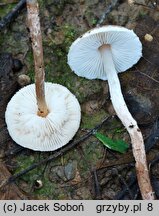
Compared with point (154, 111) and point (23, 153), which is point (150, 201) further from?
point (23, 153)

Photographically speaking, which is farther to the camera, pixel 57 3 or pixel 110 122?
pixel 57 3

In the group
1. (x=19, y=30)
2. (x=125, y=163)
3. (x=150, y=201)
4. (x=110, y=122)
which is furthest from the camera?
(x=19, y=30)

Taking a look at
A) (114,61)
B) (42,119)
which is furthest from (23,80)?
(114,61)

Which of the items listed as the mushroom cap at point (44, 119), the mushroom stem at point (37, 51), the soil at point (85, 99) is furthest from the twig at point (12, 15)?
the mushroom stem at point (37, 51)

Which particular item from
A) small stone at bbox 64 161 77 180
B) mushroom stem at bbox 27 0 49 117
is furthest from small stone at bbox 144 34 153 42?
small stone at bbox 64 161 77 180

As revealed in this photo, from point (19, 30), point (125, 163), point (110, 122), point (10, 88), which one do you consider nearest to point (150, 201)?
point (125, 163)

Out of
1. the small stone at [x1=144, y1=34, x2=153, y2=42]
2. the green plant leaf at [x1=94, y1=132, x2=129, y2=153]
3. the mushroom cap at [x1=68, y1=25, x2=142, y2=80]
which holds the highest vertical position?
the small stone at [x1=144, y1=34, x2=153, y2=42]

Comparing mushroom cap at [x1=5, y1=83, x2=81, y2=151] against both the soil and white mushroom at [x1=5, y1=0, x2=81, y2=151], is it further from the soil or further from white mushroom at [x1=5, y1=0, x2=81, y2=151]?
the soil

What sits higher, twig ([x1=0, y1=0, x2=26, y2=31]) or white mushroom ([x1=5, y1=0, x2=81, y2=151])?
twig ([x1=0, y1=0, x2=26, y2=31])
